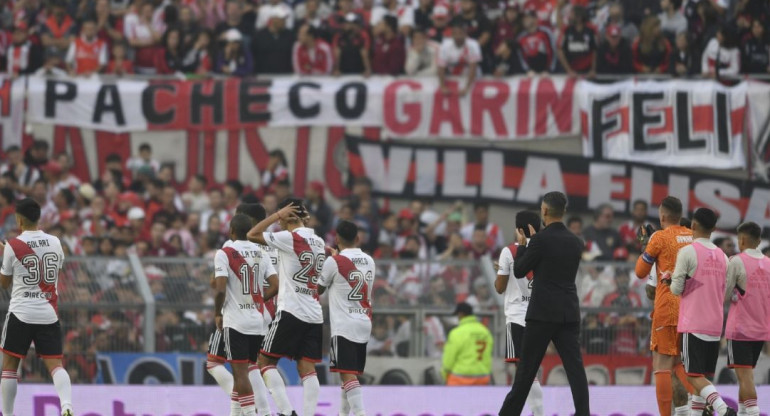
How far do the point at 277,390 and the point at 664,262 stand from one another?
13.3 feet

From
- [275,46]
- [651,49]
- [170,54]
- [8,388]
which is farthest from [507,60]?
[8,388]

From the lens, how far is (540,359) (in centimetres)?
1316

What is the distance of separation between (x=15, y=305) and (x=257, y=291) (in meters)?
2.42

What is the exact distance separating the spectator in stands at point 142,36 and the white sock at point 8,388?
1209 cm

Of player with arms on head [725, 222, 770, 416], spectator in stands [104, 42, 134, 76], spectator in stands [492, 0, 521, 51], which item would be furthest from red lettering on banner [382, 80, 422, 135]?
player with arms on head [725, 222, 770, 416]

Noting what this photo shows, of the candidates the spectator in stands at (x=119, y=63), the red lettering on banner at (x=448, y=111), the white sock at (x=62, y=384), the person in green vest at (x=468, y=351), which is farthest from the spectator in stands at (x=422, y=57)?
the white sock at (x=62, y=384)

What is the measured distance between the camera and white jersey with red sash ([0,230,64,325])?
14.2m

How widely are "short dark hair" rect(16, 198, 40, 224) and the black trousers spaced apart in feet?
16.5

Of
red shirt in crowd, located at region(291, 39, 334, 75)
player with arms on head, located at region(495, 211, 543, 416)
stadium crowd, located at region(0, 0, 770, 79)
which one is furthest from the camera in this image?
red shirt in crowd, located at region(291, 39, 334, 75)

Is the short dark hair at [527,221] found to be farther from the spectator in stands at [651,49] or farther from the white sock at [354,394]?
the spectator in stands at [651,49]

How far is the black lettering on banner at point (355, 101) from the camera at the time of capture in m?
25.2

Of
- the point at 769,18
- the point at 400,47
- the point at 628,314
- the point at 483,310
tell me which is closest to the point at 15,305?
the point at 483,310

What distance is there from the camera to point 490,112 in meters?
25.0

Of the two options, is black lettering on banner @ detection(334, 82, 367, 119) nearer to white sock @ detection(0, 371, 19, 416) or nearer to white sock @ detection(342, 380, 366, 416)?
white sock @ detection(342, 380, 366, 416)
